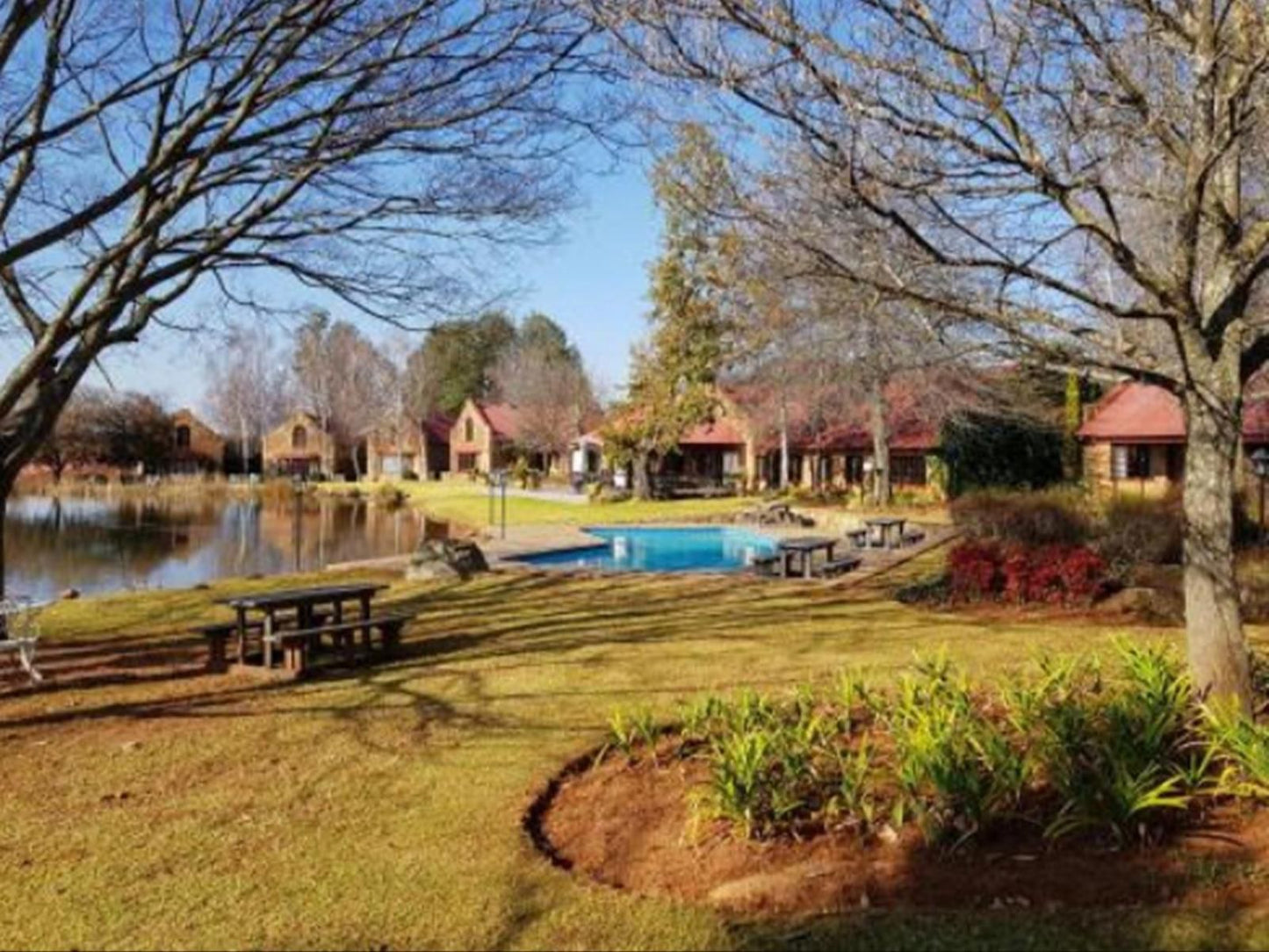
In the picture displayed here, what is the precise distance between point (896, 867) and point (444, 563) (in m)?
13.7

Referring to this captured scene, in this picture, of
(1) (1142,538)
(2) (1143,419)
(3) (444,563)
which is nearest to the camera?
(1) (1142,538)

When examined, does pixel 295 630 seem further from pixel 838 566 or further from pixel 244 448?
pixel 244 448

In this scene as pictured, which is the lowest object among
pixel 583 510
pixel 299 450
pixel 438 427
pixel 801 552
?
pixel 801 552

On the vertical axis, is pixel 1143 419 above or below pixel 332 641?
above

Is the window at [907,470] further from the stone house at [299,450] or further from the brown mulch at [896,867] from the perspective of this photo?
the stone house at [299,450]

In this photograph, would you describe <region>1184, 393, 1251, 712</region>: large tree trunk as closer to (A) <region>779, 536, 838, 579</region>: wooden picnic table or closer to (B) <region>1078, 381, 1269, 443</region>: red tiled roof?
(A) <region>779, 536, 838, 579</region>: wooden picnic table

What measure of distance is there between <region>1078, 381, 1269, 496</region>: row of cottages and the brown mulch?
25.9 m

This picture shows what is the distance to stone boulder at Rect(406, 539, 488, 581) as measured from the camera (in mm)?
17484

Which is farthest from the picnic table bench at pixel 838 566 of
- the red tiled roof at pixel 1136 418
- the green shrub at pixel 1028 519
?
the red tiled roof at pixel 1136 418

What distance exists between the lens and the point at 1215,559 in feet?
19.4

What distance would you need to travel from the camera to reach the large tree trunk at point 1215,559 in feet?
19.4

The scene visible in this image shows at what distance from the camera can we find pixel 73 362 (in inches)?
395

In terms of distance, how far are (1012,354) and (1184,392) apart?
3.27 ft

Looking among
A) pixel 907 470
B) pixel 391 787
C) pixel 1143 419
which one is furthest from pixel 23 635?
pixel 907 470
